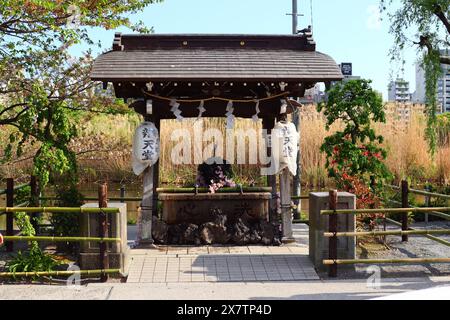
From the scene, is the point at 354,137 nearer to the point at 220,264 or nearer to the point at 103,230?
the point at 220,264

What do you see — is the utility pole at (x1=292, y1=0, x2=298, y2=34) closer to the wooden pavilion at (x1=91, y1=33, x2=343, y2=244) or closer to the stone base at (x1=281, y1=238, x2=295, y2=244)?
the wooden pavilion at (x1=91, y1=33, x2=343, y2=244)

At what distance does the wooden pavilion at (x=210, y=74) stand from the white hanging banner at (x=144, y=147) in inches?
7.8

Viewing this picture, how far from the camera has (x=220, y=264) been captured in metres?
Answer: 7.99

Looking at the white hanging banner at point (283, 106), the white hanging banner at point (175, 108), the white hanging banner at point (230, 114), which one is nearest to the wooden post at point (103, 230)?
the white hanging banner at point (175, 108)

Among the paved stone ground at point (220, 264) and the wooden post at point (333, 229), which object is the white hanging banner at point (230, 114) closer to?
the paved stone ground at point (220, 264)

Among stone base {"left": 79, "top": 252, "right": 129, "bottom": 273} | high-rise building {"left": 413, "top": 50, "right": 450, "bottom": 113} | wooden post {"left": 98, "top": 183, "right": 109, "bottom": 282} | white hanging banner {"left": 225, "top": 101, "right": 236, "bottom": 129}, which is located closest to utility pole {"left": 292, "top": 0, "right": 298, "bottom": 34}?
high-rise building {"left": 413, "top": 50, "right": 450, "bottom": 113}

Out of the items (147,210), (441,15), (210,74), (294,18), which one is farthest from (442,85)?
(147,210)

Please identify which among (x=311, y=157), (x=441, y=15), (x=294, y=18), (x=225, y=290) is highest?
(x=294, y=18)

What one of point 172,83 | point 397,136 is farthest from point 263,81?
point 397,136

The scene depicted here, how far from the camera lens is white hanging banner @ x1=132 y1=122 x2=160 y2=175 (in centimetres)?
902

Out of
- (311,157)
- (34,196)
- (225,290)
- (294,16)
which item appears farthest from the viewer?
(311,157)

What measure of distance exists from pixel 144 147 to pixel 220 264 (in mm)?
2491

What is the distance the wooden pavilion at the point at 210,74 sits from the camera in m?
8.74

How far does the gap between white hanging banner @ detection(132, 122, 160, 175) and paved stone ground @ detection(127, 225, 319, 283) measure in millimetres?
1491
